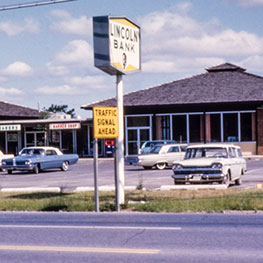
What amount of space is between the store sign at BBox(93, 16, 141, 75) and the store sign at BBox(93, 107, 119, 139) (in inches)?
46.3

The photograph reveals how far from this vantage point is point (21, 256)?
844 cm

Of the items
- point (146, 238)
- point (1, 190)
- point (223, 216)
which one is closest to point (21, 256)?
point (146, 238)

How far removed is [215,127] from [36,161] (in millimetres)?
18617

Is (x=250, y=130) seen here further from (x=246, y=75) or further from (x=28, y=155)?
(x=28, y=155)

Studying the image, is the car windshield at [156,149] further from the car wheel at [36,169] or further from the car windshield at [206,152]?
the car windshield at [206,152]

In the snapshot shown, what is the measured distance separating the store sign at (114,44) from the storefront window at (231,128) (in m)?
31.2

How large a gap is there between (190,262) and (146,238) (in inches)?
80.5

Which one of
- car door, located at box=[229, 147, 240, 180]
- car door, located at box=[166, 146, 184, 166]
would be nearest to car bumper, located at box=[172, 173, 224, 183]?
car door, located at box=[229, 147, 240, 180]

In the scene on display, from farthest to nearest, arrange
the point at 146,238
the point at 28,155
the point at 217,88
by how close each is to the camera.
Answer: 1. the point at 217,88
2. the point at 28,155
3. the point at 146,238

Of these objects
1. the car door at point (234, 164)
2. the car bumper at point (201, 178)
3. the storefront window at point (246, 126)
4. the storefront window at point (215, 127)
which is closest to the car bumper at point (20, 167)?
the car bumper at point (201, 178)

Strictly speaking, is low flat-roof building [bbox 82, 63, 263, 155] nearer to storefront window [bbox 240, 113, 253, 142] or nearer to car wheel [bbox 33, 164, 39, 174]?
storefront window [bbox 240, 113, 253, 142]

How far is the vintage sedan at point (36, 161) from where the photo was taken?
32.1 metres

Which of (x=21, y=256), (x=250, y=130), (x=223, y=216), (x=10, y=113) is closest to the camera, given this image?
(x=21, y=256)

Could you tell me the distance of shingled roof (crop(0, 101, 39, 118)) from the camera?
195ft
